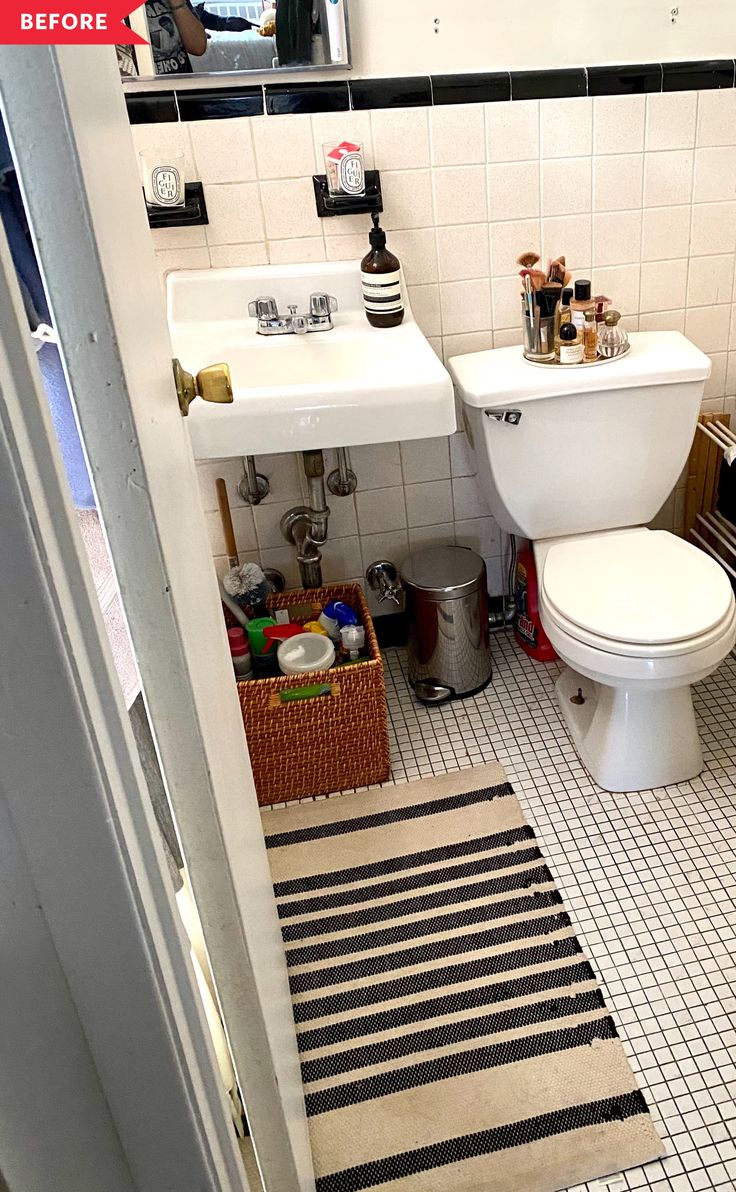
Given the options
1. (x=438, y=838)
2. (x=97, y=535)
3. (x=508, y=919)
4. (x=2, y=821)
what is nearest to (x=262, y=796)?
(x=438, y=838)

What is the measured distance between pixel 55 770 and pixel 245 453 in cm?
115

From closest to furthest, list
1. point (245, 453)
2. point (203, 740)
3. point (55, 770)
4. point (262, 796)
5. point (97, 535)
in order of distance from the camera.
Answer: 1. point (55, 770)
2. point (203, 740)
3. point (97, 535)
4. point (245, 453)
5. point (262, 796)

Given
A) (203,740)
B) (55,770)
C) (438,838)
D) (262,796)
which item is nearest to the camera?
(55,770)

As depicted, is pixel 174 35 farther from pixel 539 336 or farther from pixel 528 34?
pixel 539 336

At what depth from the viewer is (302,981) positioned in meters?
1.62

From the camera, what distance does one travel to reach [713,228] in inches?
83.4

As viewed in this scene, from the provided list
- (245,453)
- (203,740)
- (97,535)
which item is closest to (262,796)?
Result: (245,453)

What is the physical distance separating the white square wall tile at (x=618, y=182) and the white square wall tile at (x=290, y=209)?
588 mm

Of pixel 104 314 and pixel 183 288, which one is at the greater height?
pixel 104 314

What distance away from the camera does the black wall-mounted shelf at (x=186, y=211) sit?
1844 mm

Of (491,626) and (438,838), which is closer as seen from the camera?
(438,838)

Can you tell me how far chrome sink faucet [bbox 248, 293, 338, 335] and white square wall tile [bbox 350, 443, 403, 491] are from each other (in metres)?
0.32

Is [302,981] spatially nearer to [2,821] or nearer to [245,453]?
[245,453]

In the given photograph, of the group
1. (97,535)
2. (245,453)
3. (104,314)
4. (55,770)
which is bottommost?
(245,453)
